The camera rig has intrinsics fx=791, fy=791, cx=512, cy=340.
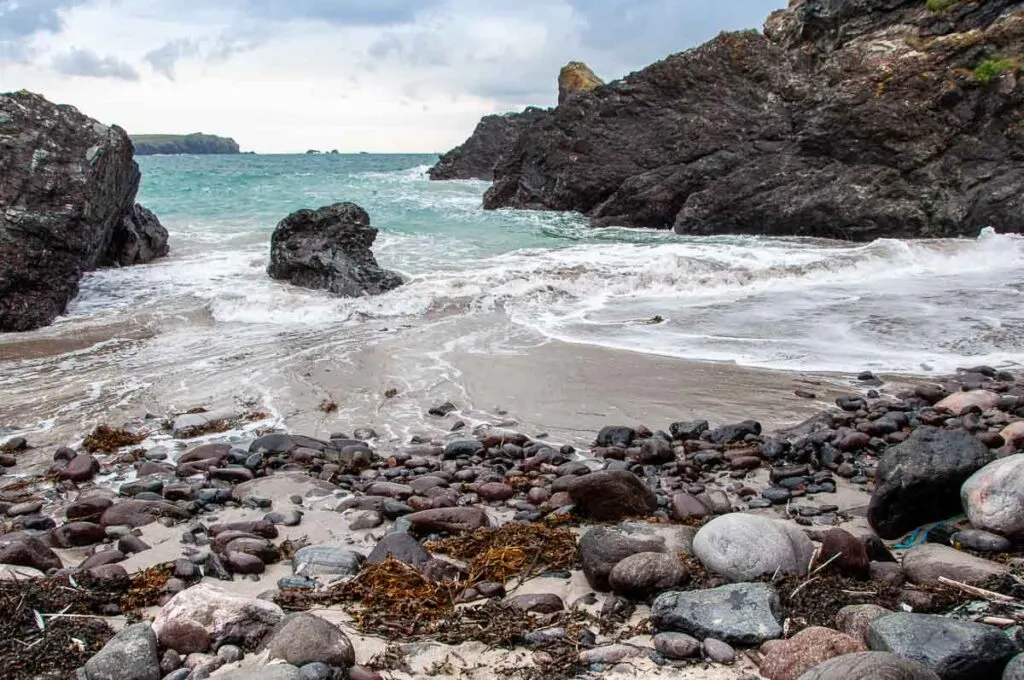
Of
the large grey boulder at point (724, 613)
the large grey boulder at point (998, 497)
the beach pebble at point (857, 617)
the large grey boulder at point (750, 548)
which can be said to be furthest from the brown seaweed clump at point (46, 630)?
the large grey boulder at point (998, 497)

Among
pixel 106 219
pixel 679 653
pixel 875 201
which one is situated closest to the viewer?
pixel 679 653

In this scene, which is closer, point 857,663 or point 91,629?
point 857,663

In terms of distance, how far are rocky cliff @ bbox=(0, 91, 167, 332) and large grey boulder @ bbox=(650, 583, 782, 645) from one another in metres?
9.67

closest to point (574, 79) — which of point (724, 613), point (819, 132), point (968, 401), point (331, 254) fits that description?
point (819, 132)

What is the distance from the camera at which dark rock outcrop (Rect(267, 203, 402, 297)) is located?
12.2 metres

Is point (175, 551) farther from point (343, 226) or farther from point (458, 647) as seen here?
point (343, 226)

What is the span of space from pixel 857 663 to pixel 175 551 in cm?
331

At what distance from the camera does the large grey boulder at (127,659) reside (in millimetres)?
2785

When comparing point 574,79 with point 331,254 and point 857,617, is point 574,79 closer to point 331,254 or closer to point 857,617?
point 331,254

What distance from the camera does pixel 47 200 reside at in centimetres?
1074

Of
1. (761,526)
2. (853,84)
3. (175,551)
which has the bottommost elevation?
(175,551)

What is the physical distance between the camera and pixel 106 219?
41.7ft

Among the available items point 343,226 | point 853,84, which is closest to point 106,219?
point 343,226

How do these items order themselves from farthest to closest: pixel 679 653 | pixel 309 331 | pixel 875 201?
pixel 875 201 → pixel 309 331 → pixel 679 653
